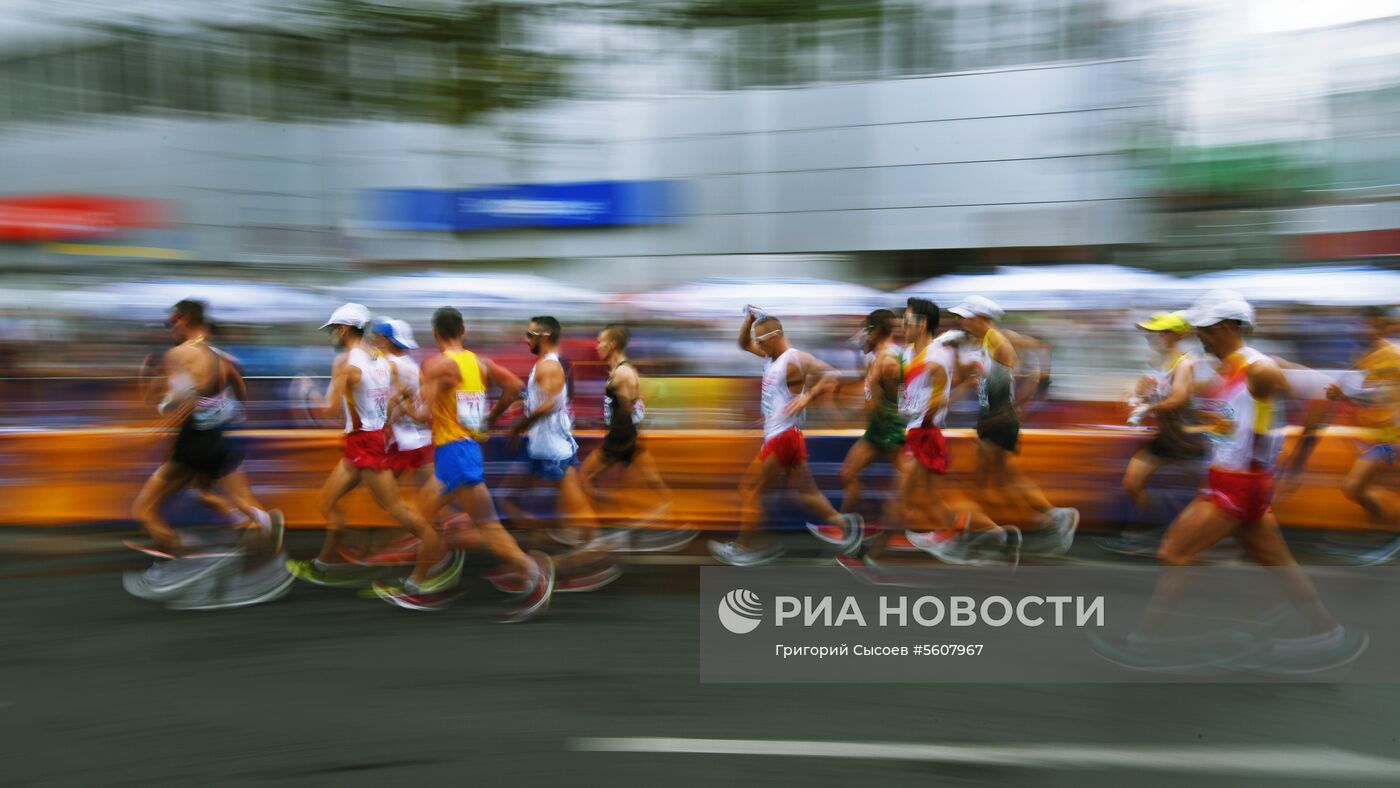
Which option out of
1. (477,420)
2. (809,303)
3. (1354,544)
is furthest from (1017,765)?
(809,303)

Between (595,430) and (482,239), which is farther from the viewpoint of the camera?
(482,239)

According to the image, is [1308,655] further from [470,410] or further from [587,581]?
[470,410]

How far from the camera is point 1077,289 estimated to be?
10750 mm

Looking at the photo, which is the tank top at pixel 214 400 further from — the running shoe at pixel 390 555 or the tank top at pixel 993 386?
the tank top at pixel 993 386

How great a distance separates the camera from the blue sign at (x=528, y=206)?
789 inches

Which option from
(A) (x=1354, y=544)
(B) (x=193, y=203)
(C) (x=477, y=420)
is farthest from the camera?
(B) (x=193, y=203)

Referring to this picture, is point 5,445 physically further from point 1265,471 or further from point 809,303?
point 1265,471

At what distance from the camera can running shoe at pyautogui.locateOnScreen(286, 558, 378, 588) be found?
6.54m

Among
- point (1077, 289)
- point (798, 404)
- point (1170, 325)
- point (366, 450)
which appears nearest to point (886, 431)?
point (798, 404)

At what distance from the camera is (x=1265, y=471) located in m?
4.73

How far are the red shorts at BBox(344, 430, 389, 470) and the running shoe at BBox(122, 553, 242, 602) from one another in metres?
1.09

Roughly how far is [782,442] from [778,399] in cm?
26

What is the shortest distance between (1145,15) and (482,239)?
11.7 m

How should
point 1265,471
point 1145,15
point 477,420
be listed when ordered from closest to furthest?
point 1265,471, point 477,420, point 1145,15
